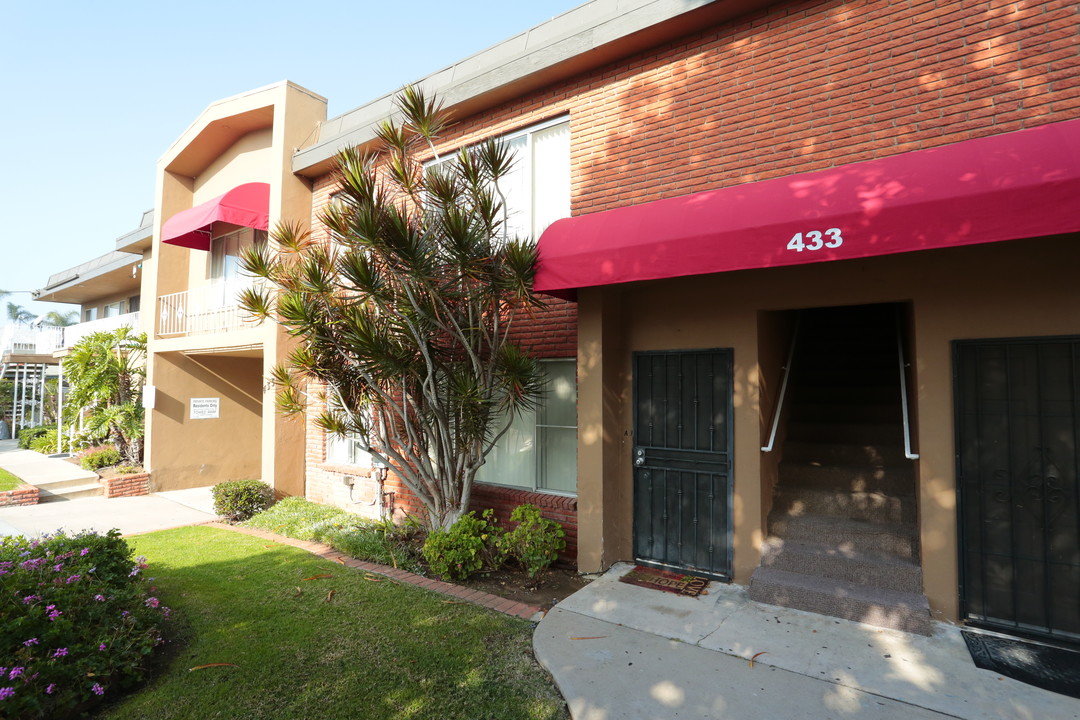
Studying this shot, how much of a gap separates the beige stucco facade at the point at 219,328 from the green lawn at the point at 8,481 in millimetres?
2491

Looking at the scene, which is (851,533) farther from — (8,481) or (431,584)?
(8,481)

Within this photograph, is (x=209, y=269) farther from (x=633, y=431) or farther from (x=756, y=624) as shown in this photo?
(x=756, y=624)

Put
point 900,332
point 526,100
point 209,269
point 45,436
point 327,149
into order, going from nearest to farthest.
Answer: point 900,332, point 526,100, point 327,149, point 209,269, point 45,436

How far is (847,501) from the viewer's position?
597 cm

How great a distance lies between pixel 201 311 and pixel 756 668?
496 inches

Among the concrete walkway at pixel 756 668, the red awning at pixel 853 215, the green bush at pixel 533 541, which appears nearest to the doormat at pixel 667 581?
the concrete walkway at pixel 756 668

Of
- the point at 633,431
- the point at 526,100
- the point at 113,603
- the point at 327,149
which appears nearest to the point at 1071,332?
the point at 633,431

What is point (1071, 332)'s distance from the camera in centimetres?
438

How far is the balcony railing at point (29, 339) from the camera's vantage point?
23.3 meters

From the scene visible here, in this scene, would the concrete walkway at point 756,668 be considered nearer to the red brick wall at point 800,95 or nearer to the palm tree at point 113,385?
the red brick wall at point 800,95

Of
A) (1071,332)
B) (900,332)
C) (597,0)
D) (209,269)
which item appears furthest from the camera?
(209,269)

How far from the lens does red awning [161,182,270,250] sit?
1055 cm

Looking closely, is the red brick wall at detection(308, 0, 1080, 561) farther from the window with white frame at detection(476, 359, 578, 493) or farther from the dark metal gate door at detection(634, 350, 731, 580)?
the dark metal gate door at detection(634, 350, 731, 580)

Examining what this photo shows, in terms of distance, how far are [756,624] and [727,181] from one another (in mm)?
4331
